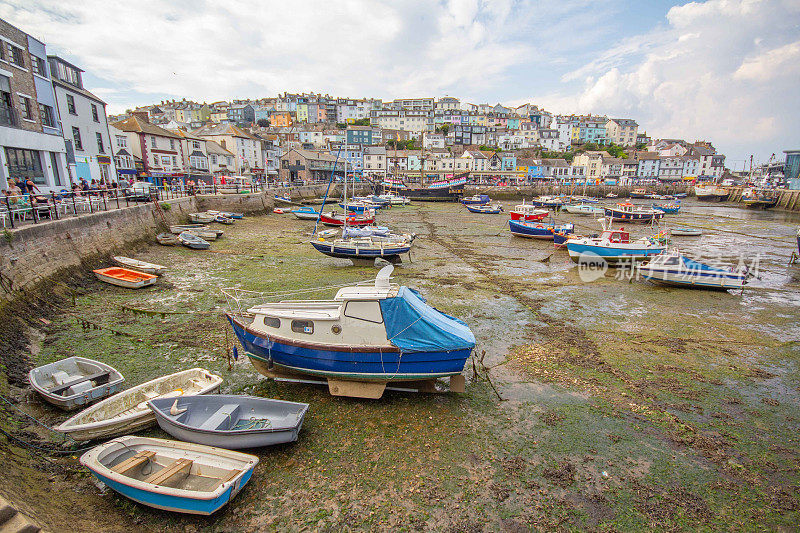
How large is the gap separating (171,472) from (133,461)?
0.83 metres

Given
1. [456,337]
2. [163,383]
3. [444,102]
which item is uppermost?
[444,102]

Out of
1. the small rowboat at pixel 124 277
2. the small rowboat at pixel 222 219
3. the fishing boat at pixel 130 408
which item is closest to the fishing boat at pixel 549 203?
the small rowboat at pixel 222 219

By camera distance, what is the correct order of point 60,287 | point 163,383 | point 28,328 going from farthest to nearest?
1. point 60,287
2. point 28,328
3. point 163,383

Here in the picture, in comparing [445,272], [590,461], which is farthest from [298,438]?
[445,272]

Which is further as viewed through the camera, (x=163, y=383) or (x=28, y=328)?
(x=28, y=328)

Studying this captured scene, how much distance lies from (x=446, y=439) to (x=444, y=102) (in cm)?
16550

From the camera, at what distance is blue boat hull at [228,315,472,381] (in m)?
8.82

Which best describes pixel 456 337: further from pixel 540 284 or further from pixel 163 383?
pixel 540 284

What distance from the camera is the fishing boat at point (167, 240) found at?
78.2ft

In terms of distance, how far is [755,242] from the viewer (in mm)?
33344

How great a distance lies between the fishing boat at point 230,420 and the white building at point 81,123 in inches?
1174

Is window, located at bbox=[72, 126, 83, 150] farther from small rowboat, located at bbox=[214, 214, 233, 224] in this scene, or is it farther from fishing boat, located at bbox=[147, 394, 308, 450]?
fishing boat, located at bbox=[147, 394, 308, 450]

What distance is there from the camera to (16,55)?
21.3 meters

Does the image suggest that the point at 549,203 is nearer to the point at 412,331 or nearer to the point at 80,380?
the point at 412,331
